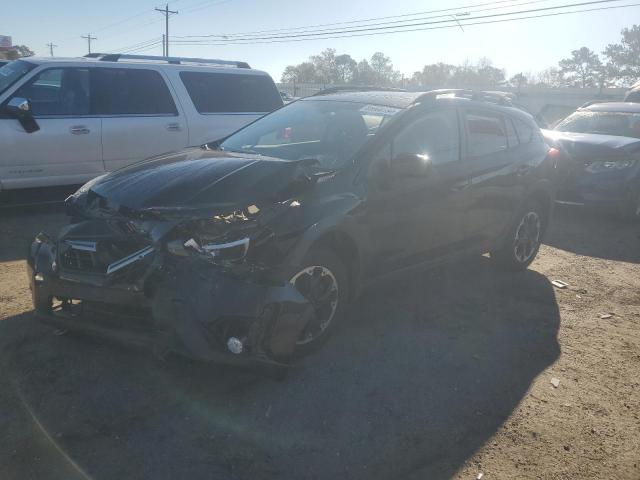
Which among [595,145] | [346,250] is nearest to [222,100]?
[346,250]

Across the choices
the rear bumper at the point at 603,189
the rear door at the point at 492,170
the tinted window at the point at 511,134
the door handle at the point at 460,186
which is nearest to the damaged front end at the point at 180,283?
the door handle at the point at 460,186

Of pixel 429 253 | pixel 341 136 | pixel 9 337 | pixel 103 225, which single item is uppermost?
pixel 341 136

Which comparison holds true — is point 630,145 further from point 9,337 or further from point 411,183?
point 9,337

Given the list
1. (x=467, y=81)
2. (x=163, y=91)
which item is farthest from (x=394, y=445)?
(x=467, y=81)

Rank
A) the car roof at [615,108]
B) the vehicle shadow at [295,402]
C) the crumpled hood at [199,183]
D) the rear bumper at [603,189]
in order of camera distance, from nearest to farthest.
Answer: the vehicle shadow at [295,402] < the crumpled hood at [199,183] < the rear bumper at [603,189] < the car roof at [615,108]

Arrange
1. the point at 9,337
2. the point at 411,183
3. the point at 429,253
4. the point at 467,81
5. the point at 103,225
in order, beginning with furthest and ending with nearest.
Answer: the point at 467,81 → the point at 429,253 → the point at 411,183 → the point at 9,337 → the point at 103,225

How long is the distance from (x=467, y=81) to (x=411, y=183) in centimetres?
6029

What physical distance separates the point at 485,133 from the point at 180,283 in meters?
3.47

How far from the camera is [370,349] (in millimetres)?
4078

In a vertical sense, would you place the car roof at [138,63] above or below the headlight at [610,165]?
above

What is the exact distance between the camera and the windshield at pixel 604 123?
976 centimetres

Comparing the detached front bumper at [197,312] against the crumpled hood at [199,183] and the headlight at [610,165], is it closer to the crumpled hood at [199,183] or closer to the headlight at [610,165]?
the crumpled hood at [199,183]

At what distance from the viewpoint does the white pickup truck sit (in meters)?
6.87

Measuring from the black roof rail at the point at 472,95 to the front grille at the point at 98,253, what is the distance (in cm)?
263
